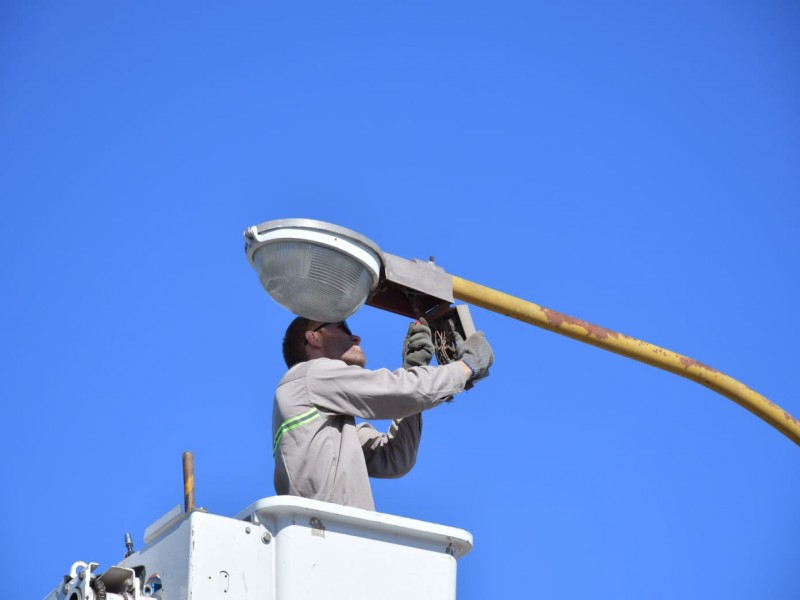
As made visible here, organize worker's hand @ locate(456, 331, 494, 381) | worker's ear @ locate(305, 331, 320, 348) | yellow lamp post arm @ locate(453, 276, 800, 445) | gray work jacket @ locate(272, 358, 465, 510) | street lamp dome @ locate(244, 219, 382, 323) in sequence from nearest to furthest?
street lamp dome @ locate(244, 219, 382, 323)
gray work jacket @ locate(272, 358, 465, 510)
worker's hand @ locate(456, 331, 494, 381)
yellow lamp post arm @ locate(453, 276, 800, 445)
worker's ear @ locate(305, 331, 320, 348)

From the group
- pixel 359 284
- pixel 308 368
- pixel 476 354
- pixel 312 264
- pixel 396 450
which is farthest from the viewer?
pixel 396 450

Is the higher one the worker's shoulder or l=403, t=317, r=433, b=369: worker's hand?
l=403, t=317, r=433, b=369: worker's hand

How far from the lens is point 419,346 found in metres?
7.02

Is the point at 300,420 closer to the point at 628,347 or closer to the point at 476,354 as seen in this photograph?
the point at 476,354

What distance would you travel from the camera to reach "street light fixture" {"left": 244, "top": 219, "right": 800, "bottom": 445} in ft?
20.6

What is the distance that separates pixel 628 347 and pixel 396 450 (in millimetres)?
1263

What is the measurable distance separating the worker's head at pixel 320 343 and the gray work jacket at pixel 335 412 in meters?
0.36

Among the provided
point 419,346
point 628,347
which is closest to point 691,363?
point 628,347

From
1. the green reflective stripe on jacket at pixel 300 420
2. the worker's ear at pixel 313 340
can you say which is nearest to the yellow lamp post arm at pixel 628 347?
the worker's ear at pixel 313 340

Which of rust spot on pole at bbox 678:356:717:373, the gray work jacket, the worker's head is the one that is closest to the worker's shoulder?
the gray work jacket

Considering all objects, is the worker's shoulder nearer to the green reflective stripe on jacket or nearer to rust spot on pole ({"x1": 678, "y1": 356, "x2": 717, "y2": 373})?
the green reflective stripe on jacket

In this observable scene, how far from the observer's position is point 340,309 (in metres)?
6.52

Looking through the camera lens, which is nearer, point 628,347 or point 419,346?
point 419,346

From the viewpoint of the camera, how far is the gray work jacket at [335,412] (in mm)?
6434
